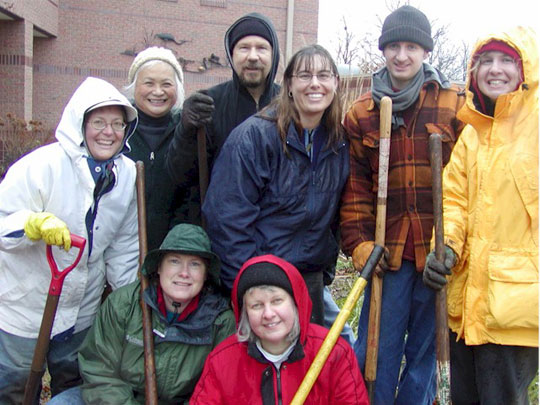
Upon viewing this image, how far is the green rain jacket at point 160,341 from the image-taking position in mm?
2699

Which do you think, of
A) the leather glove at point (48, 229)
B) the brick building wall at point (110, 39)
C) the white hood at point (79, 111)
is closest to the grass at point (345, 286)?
the white hood at point (79, 111)

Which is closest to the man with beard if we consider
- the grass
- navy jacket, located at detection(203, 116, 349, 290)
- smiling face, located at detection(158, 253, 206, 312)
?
navy jacket, located at detection(203, 116, 349, 290)

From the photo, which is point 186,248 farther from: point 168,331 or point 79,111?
point 79,111

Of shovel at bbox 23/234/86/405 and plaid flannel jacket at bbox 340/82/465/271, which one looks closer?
shovel at bbox 23/234/86/405

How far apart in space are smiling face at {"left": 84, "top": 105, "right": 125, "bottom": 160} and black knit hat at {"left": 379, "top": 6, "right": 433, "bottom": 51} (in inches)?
58.7

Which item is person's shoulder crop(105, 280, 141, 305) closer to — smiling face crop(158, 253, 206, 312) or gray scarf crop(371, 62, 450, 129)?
smiling face crop(158, 253, 206, 312)

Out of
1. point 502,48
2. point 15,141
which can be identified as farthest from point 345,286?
point 15,141

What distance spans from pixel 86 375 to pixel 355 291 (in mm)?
Result: 1359

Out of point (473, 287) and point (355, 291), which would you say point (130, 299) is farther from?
point (473, 287)

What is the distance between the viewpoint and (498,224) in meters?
2.39

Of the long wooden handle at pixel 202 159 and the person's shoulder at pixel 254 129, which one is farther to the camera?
the long wooden handle at pixel 202 159

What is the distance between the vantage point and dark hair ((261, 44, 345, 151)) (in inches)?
110

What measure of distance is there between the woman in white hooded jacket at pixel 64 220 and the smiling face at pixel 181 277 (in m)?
0.44

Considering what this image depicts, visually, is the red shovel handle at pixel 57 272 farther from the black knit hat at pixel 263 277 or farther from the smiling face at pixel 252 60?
the smiling face at pixel 252 60
